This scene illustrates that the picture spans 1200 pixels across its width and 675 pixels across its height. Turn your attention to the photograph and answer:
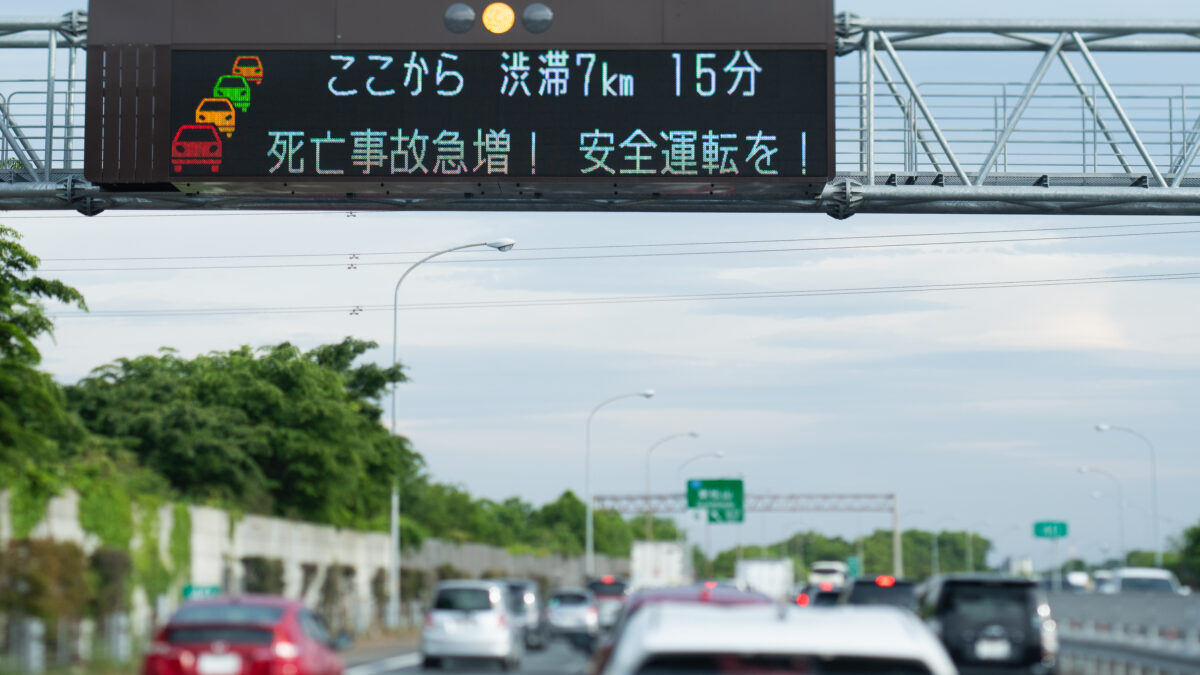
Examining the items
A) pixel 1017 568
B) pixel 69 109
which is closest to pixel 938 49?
pixel 69 109

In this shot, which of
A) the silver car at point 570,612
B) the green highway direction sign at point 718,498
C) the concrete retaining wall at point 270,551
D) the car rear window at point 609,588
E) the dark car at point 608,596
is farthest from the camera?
the green highway direction sign at point 718,498

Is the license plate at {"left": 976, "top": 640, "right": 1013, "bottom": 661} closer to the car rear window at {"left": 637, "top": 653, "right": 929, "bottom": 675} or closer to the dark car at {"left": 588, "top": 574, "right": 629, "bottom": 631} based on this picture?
the car rear window at {"left": 637, "top": 653, "right": 929, "bottom": 675}

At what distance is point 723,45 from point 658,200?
2.80 m

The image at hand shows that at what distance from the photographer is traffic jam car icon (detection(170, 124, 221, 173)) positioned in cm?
2511

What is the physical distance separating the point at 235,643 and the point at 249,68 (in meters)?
11.2

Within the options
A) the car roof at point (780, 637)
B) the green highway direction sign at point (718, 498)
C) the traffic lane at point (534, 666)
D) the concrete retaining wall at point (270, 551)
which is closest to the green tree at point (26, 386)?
the concrete retaining wall at point (270, 551)

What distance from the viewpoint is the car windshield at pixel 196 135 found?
2512 centimetres

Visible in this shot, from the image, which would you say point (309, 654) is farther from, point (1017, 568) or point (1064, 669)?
point (1017, 568)

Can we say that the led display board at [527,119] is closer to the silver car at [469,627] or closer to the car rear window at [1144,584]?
the silver car at [469,627]

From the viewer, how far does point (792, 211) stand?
27391 mm

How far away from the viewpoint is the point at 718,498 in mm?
86125

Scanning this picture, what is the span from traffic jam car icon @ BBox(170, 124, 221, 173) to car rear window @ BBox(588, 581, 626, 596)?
1088 inches

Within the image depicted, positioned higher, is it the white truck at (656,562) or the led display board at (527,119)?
the led display board at (527,119)

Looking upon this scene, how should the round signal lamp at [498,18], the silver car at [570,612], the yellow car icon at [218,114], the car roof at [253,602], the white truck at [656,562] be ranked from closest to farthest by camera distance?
the car roof at [253,602]
the yellow car icon at [218,114]
the round signal lamp at [498,18]
the silver car at [570,612]
the white truck at [656,562]
